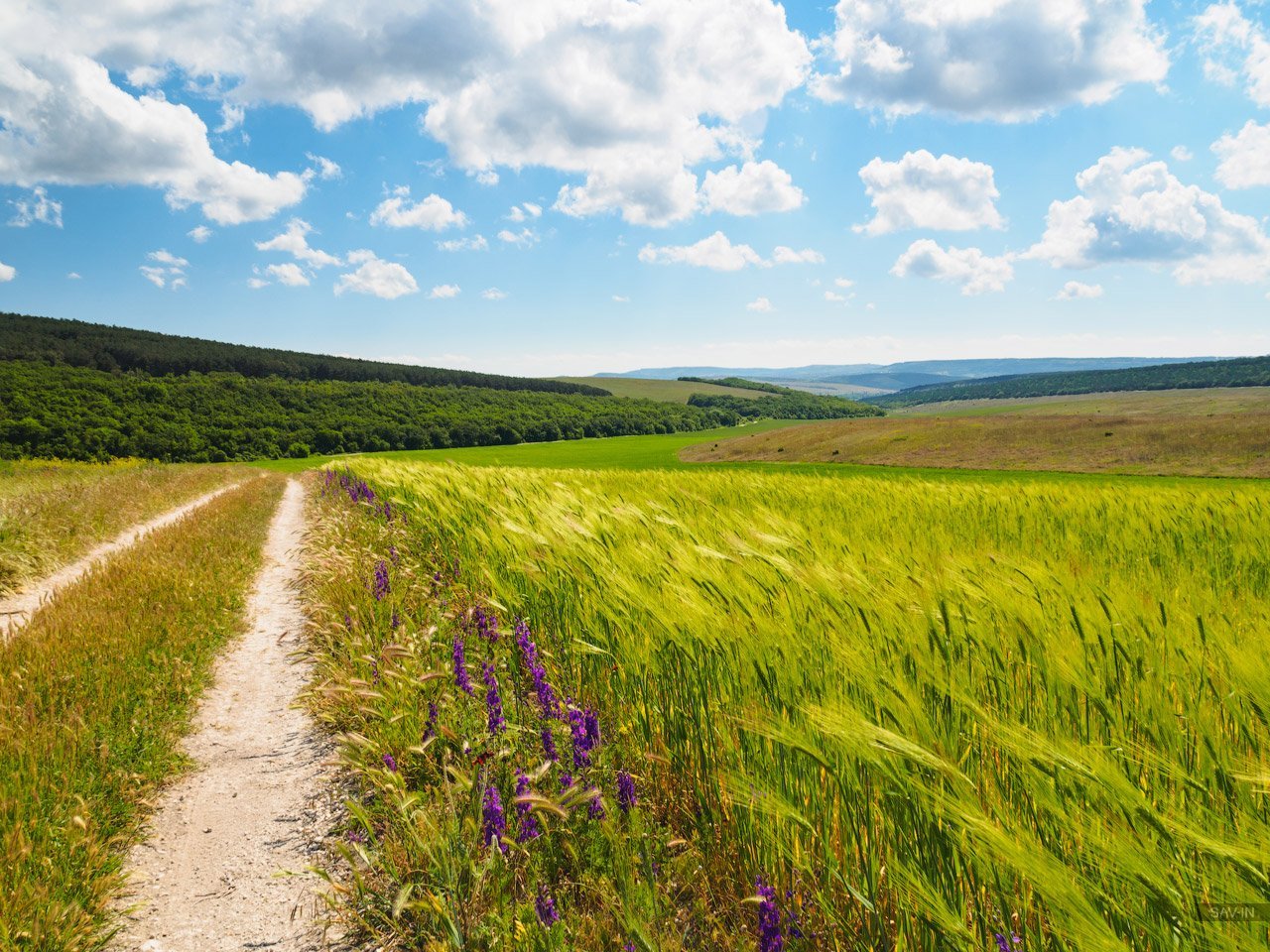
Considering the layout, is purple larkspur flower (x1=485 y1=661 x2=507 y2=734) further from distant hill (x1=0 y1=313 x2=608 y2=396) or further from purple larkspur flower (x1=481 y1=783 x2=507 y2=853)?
distant hill (x1=0 y1=313 x2=608 y2=396)

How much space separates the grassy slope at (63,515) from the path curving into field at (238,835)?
6.67 meters

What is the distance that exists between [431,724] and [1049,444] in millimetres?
42333

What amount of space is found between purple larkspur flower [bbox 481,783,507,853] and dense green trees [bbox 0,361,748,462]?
8155cm

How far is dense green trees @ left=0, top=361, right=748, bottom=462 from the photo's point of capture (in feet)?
217

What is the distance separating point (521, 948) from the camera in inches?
66.3

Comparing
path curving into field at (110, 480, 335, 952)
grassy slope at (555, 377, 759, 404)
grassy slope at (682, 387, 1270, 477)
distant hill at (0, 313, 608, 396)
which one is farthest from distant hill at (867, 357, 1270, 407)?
path curving into field at (110, 480, 335, 952)

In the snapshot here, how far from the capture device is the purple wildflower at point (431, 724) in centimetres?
281

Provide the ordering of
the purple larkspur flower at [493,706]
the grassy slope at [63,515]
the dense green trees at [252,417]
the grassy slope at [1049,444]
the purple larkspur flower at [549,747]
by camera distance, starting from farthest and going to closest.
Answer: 1. the dense green trees at [252,417]
2. the grassy slope at [1049,444]
3. the grassy slope at [63,515]
4. the purple larkspur flower at [493,706]
5. the purple larkspur flower at [549,747]

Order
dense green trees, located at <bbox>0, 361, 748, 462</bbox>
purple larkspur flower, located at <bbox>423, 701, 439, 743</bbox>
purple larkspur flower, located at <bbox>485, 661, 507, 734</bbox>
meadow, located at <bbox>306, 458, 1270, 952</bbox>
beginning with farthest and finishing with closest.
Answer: dense green trees, located at <bbox>0, 361, 748, 462</bbox>, purple larkspur flower, located at <bbox>423, 701, 439, 743</bbox>, purple larkspur flower, located at <bbox>485, 661, 507, 734</bbox>, meadow, located at <bbox>306, 458, 1270, 952</bbox>

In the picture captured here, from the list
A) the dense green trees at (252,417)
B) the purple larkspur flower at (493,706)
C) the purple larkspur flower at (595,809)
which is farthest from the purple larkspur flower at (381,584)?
the dense green trees at (252,417)

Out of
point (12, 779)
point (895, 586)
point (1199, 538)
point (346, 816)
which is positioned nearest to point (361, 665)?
point (346, 816)

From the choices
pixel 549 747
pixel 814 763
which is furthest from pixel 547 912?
pixel 814 763

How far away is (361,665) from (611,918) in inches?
106

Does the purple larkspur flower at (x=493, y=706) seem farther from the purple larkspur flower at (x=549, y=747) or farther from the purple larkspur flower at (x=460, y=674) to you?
the purple larkspur flower at (x=549, y=747)
